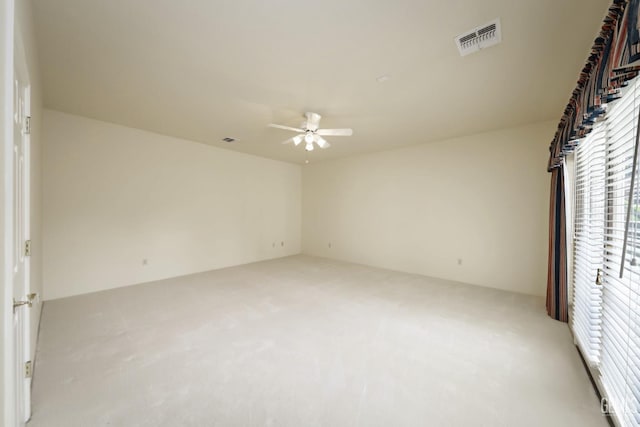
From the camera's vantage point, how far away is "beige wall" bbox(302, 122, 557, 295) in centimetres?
375

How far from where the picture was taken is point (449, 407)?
165cm

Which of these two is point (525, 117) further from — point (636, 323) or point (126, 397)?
point (126, 397)

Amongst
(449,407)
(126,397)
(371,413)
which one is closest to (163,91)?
(126,397)

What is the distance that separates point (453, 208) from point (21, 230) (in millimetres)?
5134

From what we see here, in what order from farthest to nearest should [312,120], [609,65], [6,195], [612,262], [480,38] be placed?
[312,120] → [480,38] → [612,262] → [609,65] → [6,195]

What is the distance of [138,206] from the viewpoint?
13.8 feet

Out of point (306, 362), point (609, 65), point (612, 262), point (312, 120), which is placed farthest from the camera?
point (312, 120)

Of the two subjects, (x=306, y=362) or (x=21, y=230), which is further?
(x=306, y=362)

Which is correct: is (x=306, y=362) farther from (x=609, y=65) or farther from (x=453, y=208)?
(x=453, y=208)

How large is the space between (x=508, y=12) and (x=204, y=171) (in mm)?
4908

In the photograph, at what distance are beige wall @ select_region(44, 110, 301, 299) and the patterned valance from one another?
525 centimetres

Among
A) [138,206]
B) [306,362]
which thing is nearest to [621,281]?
[306,362]

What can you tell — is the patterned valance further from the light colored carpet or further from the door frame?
the door frame

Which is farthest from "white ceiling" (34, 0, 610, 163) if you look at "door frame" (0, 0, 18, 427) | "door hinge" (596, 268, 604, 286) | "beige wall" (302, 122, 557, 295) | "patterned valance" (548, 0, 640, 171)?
"door hinge" (596, 268, 604, 286)
